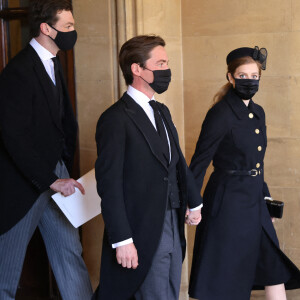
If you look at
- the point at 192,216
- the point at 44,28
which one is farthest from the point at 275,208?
the point at 44,28

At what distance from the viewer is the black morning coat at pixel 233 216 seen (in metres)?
3.90

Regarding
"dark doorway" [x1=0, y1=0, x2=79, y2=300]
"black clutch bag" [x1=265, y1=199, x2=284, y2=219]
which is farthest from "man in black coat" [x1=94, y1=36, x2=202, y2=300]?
"dark doorway" [x1=0, y1=0, x2=79, y2=300]

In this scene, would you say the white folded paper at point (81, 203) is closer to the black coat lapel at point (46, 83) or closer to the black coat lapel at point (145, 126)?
the black coat lapel at point (46, 83)

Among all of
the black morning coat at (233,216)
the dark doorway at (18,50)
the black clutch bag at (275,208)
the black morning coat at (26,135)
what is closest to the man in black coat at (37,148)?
the black morning coat at (26,135)

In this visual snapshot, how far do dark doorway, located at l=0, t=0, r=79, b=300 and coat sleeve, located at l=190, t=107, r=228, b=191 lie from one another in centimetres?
106

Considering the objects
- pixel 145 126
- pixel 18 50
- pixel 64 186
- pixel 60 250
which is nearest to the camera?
pixel 145 126

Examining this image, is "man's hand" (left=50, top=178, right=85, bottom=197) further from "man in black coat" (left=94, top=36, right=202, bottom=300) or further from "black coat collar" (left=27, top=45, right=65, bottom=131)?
"man in black coat" (left=94, top=36, right=202, bottom=300)

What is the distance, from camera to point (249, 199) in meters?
3.92

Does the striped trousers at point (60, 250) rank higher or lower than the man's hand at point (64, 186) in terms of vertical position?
lower

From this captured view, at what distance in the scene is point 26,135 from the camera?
3.40 meters

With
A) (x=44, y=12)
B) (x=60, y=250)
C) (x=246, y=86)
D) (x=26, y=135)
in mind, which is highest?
(x=44, y=12)

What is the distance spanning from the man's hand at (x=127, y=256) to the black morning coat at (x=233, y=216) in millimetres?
941

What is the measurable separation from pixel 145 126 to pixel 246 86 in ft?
3.25

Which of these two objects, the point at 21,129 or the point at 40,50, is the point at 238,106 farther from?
the point at 21,129
